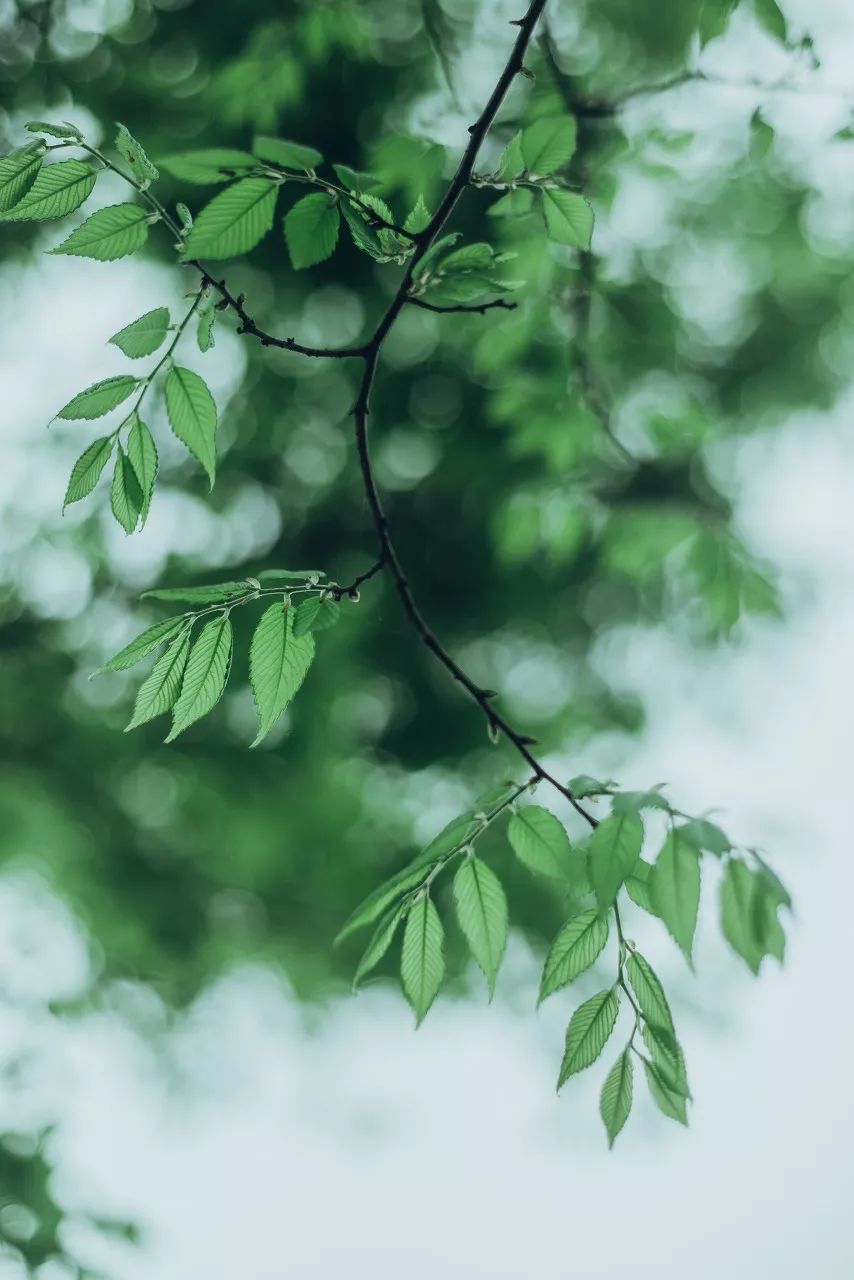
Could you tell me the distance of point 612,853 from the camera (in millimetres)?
1071

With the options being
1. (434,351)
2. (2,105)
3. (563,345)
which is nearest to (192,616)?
(563,345)

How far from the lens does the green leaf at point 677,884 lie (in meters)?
1.10

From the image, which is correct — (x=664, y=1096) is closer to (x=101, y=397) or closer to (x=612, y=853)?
(x=612, y=853)

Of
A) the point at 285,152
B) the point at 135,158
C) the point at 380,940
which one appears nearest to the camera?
the point at 285,152

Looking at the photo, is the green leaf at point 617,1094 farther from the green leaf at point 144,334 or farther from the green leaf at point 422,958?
the green leaf at point 144,334

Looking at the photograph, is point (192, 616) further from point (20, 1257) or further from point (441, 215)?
point (20, 1257)

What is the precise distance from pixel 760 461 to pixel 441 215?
454cm

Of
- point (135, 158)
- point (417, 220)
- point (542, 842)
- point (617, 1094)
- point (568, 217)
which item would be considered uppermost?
point (568, 217)

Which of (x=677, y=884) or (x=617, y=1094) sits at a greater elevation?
(x=677, y=884)

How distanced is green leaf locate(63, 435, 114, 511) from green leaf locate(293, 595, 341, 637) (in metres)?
0.31

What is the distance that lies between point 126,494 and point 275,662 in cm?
28

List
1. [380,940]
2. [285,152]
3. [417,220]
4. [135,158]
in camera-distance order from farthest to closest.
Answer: [380,940], [417,220], [135,158], [285,152]

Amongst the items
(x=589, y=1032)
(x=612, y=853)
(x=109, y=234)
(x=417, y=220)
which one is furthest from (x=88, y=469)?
(x=589, y=1032)

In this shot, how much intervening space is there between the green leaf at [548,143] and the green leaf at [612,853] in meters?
0.78
